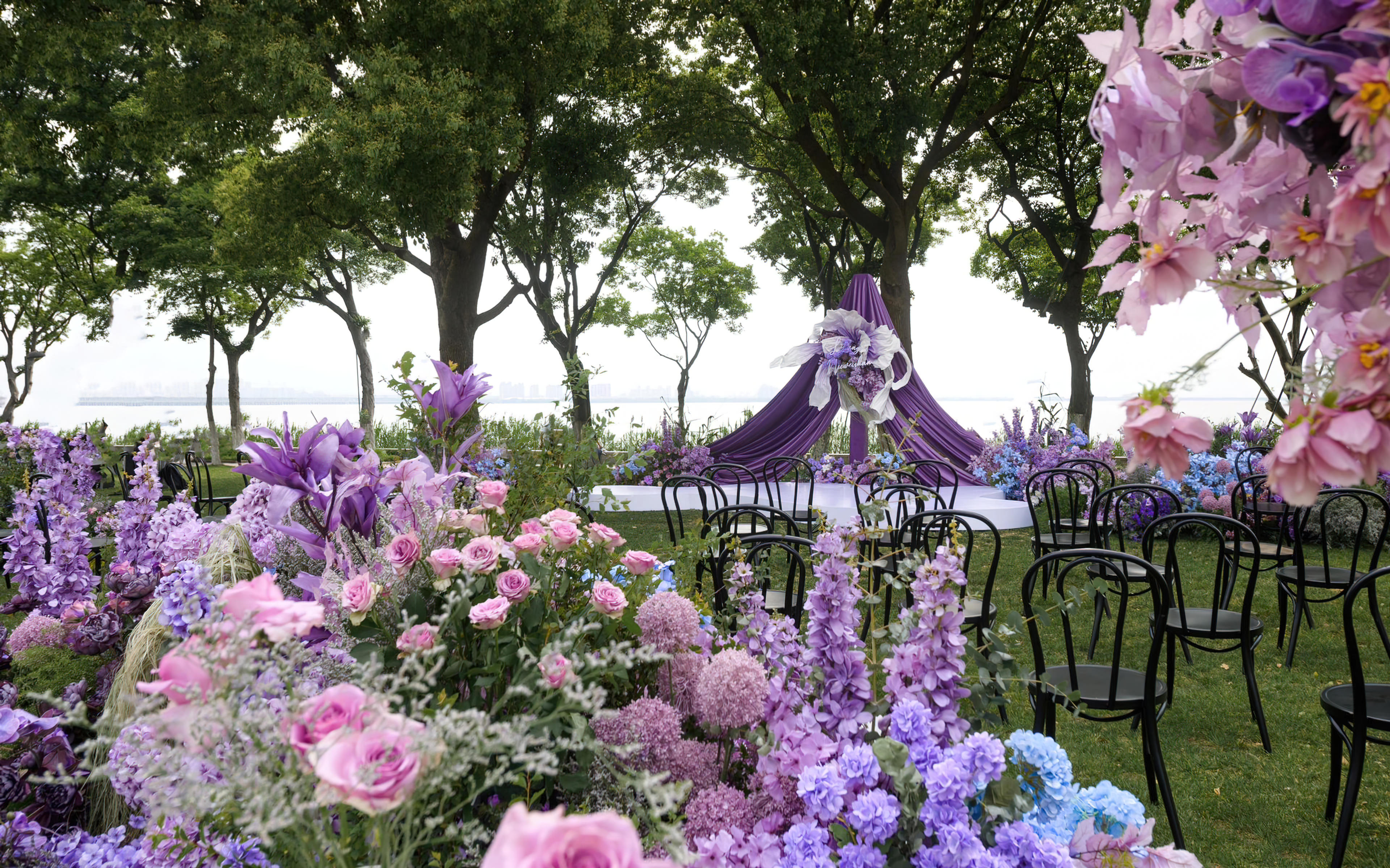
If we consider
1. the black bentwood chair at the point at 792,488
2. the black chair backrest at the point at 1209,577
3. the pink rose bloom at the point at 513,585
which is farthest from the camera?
the black bentwood chair at the point at 792,488

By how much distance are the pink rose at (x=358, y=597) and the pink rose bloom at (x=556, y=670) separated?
0.99ft

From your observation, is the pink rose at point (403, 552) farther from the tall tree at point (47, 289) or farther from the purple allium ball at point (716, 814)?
the tall tree at point (47, 289)

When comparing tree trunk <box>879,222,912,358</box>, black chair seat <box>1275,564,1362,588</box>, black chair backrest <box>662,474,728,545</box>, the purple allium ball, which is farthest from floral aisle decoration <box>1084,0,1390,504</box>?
tree trunk <box>879,222,912,358</box>

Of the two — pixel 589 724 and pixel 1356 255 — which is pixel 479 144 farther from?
pixel 1356 255

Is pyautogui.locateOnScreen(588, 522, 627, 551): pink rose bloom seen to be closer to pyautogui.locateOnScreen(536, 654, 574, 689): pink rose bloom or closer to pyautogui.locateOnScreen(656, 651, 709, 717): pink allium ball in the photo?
pyautogui.locateOnScreen(656, 651, 709, 717): pink allium ball

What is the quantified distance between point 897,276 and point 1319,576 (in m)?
7.99

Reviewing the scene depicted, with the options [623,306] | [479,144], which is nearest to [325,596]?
[479,144]

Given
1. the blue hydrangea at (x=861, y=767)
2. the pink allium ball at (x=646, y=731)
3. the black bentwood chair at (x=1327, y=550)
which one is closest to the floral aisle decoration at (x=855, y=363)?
the black bentwood chair at (x=1327, y=550)

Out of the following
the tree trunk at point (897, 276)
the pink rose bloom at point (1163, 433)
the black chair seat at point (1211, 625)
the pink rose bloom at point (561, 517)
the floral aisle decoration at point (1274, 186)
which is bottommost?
the black chair seat at point (1211, 625)

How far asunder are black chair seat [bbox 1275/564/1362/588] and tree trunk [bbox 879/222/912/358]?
24.1 ft

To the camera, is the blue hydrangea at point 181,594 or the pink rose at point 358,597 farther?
the blue hydrangea at point 181,594

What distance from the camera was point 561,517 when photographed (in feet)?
4.77

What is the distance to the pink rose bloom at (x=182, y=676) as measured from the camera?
0.72m

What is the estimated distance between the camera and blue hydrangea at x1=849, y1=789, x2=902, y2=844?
0.99m
